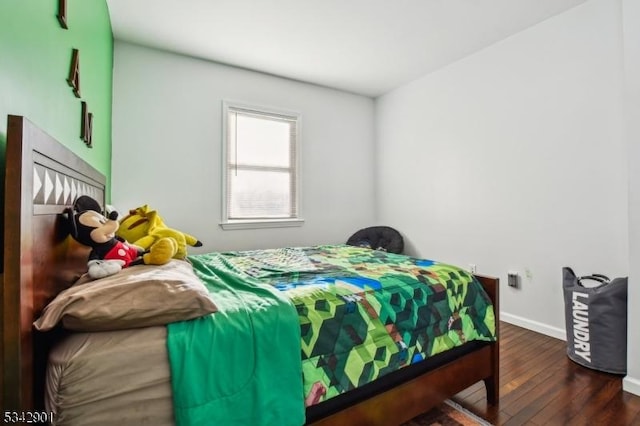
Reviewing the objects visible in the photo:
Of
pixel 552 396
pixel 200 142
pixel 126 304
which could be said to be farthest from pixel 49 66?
pixel 552 396

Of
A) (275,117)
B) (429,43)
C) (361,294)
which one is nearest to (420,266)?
(361,294)

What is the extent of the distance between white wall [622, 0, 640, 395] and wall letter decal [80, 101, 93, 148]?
3.22m

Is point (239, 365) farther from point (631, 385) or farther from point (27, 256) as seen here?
point (631, 385)

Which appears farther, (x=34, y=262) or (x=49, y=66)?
(x=49, y=66)

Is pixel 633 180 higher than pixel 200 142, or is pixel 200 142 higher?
pixel 200 142

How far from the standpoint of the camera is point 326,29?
2773mm

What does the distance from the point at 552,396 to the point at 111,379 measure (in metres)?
2.22

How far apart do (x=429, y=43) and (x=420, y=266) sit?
2.30m

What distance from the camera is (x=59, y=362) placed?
84 cm

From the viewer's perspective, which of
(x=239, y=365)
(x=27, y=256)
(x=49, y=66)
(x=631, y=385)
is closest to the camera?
(x=27, y=256)

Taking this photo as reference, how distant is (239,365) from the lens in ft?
3.43

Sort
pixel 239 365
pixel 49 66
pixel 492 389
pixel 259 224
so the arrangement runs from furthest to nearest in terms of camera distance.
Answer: pixel 259 224 → pixel 492 389 → pixel 49 66 → pixel 239 365

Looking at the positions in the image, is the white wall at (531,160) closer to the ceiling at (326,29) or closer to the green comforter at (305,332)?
the ceiling at (326,29)

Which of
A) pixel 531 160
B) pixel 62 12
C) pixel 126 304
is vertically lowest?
pixel 126 304
